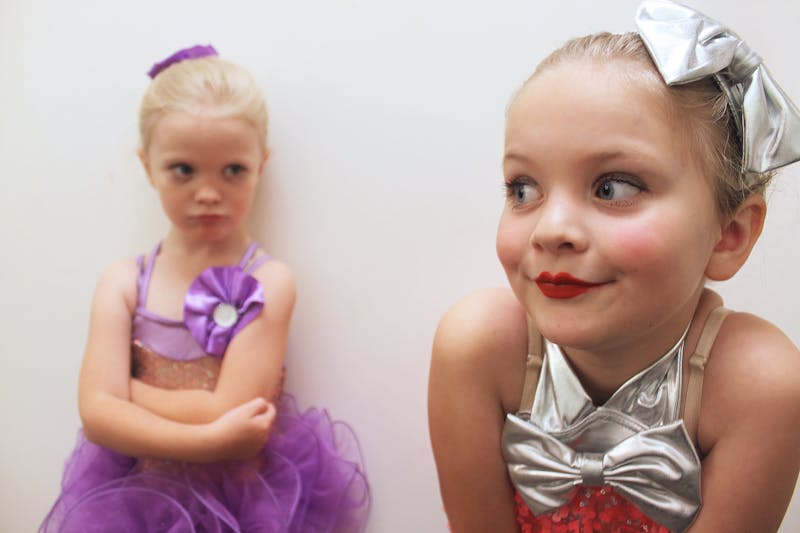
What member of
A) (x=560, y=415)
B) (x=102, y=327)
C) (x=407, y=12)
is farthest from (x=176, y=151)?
(x=560, y=415)

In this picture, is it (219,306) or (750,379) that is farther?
(219,306)

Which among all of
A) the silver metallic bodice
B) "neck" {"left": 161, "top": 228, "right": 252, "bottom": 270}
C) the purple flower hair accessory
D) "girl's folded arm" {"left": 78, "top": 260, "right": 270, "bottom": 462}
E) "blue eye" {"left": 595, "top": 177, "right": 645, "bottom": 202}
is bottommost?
"girl's folded arm" {"left": 78, "top": 260, "right": 270, "bottom": 462}

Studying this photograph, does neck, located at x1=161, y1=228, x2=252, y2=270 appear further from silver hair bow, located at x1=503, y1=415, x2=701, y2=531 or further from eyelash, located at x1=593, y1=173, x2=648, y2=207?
eyelash, located at x1=593, y1=173, x2=648, y2=207

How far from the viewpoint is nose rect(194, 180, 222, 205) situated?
112cm

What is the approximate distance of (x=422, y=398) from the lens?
120 centimetres

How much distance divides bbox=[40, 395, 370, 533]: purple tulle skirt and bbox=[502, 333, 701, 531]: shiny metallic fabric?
33cm

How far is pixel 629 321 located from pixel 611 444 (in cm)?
18

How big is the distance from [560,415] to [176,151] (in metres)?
0.61

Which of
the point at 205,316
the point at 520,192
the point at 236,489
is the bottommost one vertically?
the point at 236,489

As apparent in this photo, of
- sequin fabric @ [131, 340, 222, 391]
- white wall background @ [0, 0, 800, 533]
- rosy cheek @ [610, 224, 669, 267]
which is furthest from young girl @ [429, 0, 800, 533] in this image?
sequin fabric @ [131, 340, 222, 391]

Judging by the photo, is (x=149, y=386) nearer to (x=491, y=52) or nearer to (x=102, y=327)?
(x=102, y=327)

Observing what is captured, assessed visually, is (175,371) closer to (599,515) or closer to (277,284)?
(277,284)

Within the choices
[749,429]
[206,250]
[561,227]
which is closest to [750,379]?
[749,429]

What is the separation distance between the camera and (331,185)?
1.22m
